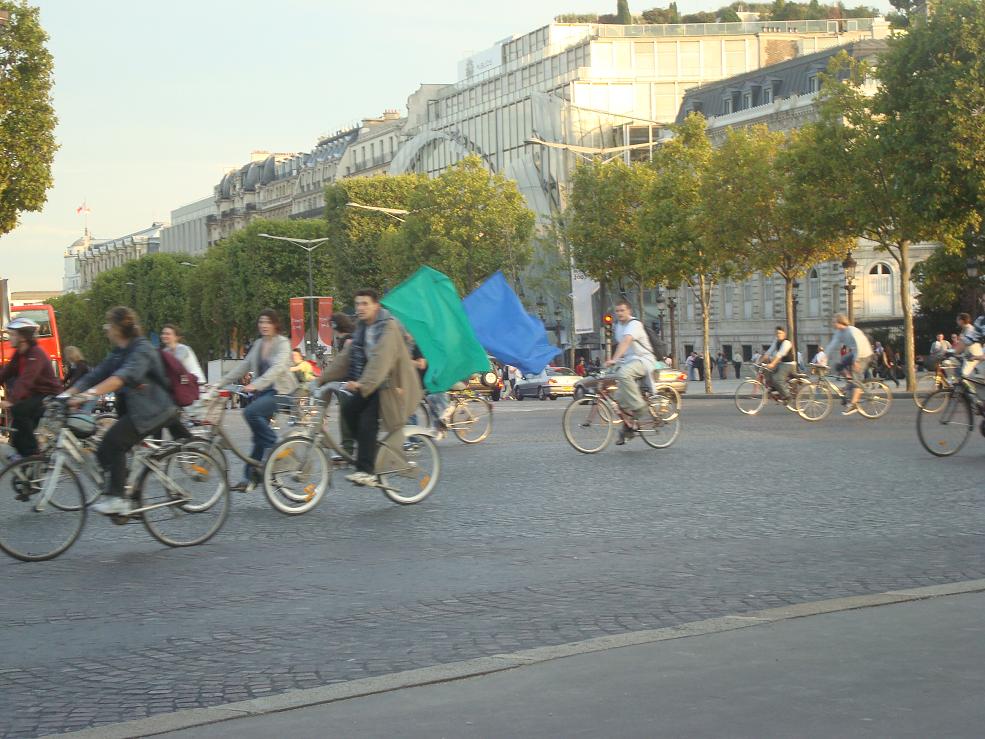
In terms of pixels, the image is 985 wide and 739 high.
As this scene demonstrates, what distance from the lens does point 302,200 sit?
16550 cm

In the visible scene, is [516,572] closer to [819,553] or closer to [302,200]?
[819,553]

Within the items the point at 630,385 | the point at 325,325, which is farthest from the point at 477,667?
the point at 325,325

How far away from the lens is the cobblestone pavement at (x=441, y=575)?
278 inches

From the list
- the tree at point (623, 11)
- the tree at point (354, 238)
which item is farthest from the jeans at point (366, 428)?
the tree at point (623, 11)

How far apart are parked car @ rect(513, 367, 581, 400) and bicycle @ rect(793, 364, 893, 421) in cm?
3067

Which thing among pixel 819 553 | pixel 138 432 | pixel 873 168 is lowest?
pixel 819 553

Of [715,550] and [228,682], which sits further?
[715,550]

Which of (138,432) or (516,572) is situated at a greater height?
(138,432)

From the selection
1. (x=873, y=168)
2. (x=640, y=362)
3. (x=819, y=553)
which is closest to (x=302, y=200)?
(x=873, y=168)

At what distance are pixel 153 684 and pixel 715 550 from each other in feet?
16.1

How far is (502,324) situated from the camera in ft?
94.9

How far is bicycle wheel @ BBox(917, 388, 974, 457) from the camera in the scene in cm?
1784

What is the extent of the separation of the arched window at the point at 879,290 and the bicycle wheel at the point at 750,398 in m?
42.1

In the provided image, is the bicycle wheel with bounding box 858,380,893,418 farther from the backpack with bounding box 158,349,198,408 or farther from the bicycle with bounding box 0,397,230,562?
the bicycle with bounding box 0,397,230,562
